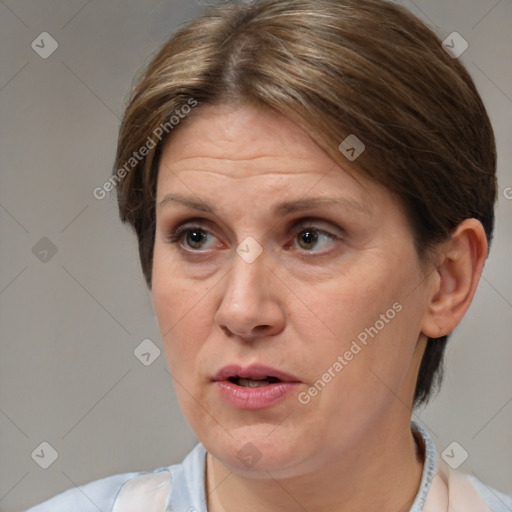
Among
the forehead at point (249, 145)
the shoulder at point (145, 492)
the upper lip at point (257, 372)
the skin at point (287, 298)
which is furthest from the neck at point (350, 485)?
the forehead at point (249, 145)

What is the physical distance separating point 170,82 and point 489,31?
1177 mm

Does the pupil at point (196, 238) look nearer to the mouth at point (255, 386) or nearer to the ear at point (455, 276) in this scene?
the mouth at point (255, 386)

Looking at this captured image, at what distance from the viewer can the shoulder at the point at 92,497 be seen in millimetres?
2203

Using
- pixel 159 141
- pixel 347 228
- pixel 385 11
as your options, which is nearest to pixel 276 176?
pixel 347 228

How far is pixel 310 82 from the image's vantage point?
5.58ft

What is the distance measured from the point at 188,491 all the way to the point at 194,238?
56cm

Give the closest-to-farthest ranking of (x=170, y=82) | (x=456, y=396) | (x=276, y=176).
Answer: (x=276, y=176)
(x=170, y=82)
(x=456, y=396)

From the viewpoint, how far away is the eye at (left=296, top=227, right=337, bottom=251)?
1.74 m

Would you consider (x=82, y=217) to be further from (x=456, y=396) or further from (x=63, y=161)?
(x=456, y=396)

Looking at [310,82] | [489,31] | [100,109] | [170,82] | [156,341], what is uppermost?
[489,31]

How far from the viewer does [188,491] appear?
6.70 feet

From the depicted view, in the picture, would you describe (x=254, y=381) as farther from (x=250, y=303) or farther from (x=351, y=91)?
(x=351, y=91)

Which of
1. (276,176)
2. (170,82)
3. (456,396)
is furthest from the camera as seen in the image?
(456,396)

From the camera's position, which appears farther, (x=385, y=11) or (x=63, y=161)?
(x=63, y=161)
